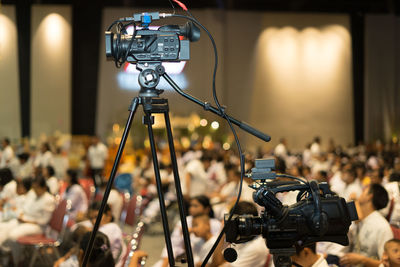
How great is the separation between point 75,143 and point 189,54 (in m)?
12.9

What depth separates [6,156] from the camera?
24.5 feet

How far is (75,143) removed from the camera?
14.6 m

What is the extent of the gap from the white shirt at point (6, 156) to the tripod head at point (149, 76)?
5.11 m

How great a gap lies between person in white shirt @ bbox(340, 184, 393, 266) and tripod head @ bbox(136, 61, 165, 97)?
80.1 inches

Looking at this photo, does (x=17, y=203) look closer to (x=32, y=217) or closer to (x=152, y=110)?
(x=32, y=217)

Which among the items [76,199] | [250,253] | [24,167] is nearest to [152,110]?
[250,253]

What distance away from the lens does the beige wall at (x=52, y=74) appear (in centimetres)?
1165

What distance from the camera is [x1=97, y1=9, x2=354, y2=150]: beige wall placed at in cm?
1616

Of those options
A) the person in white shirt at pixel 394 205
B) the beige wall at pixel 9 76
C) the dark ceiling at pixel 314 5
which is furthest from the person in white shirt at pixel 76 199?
A: the dark ceiling at pixel 314 5

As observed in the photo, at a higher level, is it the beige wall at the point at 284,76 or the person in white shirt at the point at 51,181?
the beige wall at the point at 284,76

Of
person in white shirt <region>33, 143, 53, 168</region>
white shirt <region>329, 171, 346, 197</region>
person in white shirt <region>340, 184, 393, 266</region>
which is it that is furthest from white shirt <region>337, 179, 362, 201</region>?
person in white shirt <region>33, 143, 53, 168</region>

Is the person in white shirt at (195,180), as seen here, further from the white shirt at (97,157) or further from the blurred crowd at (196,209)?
the white shirt at (97,157)

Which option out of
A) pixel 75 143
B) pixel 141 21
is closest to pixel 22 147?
pixel 75 143

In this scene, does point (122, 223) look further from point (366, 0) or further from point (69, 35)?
point (366, 0)
